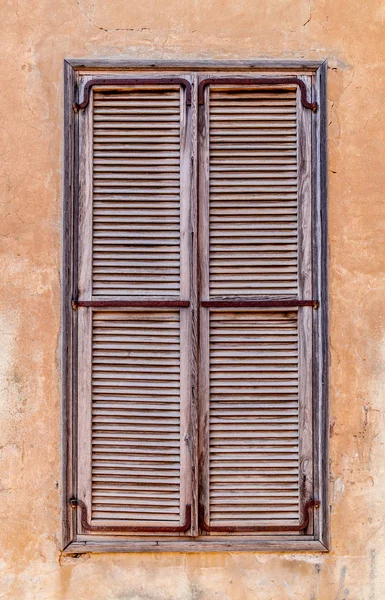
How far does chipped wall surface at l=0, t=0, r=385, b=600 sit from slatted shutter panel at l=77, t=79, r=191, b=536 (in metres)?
0.13

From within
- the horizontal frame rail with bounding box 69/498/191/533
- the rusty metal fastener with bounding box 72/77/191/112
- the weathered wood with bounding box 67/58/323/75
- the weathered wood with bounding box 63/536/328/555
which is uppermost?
the weathered wood with bounding box 67/58/323/75

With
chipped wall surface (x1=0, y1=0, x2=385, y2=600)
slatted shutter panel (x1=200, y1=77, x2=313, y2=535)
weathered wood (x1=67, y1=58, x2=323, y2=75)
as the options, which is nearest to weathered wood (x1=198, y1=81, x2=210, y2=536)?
slatted shutter panel (x1=200, y1=77, x2=313, y2=535)

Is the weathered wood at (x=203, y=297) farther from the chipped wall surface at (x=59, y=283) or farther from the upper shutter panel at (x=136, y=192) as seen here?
the chipped wall surface at (x=59, y=283)

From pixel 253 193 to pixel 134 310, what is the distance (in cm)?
67

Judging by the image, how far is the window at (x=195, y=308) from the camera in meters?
2.04

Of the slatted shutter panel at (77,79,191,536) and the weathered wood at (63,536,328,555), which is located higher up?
the slatted shutter panel at (77,79,191,536)

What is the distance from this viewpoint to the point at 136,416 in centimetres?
205

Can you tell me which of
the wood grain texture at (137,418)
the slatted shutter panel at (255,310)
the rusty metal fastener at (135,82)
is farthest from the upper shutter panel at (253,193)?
the wood grain texture at (137,418)

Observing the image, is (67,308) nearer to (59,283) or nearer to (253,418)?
(59,283)

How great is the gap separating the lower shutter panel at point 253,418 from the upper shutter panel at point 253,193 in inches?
6.3

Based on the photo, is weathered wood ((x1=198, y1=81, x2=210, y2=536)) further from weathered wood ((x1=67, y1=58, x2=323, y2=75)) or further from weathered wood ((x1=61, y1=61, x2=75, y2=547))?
weathered wood ((x1=61, y1=61, x2=75, y2=547))

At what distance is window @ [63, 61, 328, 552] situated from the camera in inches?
80.1

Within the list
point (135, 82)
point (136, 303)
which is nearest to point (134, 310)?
point (136, 303)

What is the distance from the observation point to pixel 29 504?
205 cm
